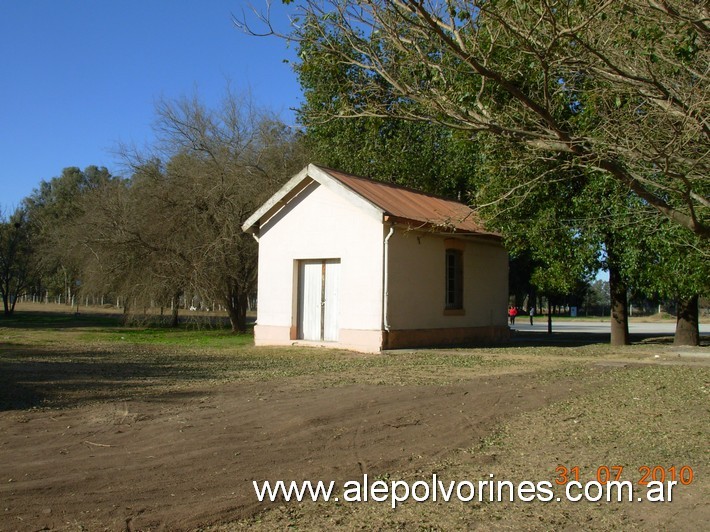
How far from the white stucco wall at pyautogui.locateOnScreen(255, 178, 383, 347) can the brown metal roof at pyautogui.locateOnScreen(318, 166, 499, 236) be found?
1.49 feet

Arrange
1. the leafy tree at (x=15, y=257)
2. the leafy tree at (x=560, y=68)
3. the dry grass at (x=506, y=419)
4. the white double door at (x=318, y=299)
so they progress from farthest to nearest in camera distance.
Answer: the leafy tree at (x=15, y=257) → the white double door at (x=318, y=299) → the leafy tree at (x=560, y=68) → the dry grass at (x=506, y=419)

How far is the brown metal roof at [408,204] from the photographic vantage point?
1689cm

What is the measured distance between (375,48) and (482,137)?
2.75m

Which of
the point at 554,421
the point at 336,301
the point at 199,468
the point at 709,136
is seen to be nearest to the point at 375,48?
the point at 709,136

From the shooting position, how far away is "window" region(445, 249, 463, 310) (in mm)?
19312

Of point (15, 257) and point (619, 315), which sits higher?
point (15, 257)

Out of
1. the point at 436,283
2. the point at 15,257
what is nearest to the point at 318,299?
the point at 436,283

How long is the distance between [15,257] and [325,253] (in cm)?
3253

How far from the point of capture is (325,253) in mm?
17594

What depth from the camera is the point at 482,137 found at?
38.5ft

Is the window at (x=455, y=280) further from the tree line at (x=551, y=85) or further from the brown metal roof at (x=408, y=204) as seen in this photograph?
the tree line at (x=551, y=85)

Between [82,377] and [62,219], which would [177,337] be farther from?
[62,219]

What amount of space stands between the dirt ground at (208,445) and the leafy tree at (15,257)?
120ft
